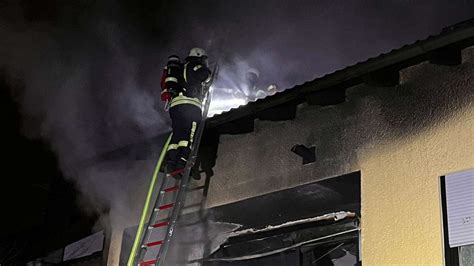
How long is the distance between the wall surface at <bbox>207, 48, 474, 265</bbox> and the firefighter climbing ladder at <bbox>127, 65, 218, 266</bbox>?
674 mm

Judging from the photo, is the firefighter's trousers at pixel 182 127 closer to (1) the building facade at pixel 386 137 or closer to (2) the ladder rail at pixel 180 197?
(2) the ladder rail at pixel 180 197

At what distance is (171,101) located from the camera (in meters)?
7.14

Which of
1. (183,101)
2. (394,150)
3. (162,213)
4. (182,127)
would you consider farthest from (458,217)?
(162,213)

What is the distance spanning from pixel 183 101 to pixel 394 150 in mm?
2314

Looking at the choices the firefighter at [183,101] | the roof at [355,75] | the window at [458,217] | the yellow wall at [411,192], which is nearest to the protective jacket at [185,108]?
the firefighter at [183,101]

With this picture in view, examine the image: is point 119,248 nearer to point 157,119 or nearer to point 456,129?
point 157,119

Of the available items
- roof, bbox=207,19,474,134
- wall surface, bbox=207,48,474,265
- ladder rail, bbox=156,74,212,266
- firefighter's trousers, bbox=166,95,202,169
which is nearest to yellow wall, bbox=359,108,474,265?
wall surface, bbox=207,48,474,265

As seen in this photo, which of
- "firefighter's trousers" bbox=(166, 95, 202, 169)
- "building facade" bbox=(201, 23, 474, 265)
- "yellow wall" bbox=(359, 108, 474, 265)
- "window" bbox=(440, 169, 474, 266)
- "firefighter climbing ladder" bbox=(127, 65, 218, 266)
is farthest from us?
"firefighter's trousers" bbox=(166, 95, 202, 169)

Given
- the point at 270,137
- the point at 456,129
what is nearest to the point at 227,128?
the point at 270,137

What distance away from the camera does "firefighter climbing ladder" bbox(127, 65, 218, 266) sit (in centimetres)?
638

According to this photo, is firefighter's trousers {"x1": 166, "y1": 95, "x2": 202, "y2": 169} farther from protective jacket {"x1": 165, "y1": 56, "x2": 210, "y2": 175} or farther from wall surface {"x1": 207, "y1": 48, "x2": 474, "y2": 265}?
wall surface {"x1": 207, "y1": 48, "x2": 474, "y2": 265}

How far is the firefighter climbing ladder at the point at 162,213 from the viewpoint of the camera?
6.38m

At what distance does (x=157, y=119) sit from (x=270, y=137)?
2.58 m

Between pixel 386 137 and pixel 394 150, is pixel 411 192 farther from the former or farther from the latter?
pixel 386 137
